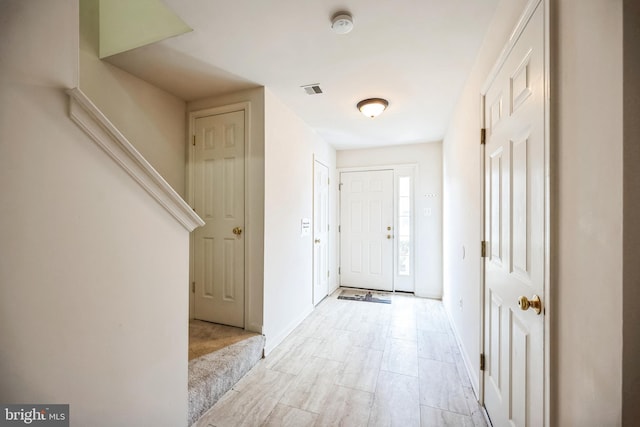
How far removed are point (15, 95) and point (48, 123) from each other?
0.09 meters

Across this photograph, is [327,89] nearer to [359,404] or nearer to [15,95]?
[15,95]

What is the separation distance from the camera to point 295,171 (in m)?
2.97

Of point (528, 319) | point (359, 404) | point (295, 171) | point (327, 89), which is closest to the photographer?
point (528, 319)

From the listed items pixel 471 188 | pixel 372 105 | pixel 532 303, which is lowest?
pixel 532 303

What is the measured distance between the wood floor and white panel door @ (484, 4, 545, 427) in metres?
0.38

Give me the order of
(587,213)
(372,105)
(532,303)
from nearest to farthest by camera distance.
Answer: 1. (587,213)
2. (532,303)
3. (372,105)

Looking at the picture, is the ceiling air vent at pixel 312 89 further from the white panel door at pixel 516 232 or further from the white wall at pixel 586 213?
the white wall at pixel 586 213

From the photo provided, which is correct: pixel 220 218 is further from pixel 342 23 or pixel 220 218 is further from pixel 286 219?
pixel 342 23

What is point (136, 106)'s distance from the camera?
2.21 meters

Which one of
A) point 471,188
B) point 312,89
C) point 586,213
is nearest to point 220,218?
point 312,89

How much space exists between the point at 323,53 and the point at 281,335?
8.40 feet

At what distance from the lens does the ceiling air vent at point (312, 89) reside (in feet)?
7.64

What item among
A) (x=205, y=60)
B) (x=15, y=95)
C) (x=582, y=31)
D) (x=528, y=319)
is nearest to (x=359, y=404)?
(x=528, y=319)

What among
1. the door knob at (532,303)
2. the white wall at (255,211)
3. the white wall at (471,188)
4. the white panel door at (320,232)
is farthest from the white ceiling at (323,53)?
the door knob at (532,303)
